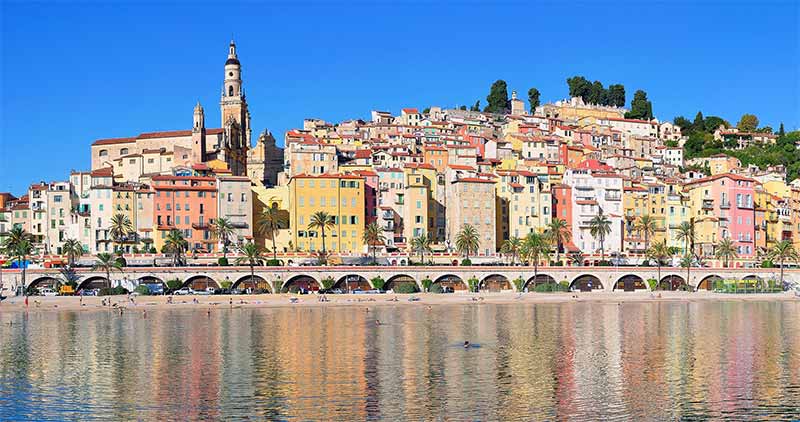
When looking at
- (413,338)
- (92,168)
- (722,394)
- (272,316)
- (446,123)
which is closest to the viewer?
(722,394)

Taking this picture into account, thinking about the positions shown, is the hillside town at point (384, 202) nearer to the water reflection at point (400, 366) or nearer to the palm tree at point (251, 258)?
the palm tree at point (251, 258)

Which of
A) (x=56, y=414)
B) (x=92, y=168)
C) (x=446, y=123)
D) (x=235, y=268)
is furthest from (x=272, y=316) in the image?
(x=446, y=123)

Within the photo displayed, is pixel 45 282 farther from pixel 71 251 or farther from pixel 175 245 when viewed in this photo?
pixel 175 245

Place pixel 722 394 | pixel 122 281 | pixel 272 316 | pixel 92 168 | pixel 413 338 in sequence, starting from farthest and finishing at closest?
pixel 92 168 < pixel 122 281 < pixel 272 316 < pixel 413 338 < pixel 722 394

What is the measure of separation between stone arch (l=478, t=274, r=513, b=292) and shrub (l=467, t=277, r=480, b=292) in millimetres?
1419

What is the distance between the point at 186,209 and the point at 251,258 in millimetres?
18265

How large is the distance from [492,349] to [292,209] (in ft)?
193

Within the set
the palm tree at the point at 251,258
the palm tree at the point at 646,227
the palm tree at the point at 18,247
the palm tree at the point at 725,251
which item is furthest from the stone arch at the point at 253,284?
the palm tree at the point at 725,251

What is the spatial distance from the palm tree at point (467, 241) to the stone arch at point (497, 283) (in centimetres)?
564

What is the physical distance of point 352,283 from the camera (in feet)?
350

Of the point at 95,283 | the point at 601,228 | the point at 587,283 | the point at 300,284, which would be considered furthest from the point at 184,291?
the point at 601,228

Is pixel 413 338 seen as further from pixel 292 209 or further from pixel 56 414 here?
pixel 292 209

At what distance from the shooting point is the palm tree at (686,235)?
12950 cm

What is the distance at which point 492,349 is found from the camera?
62.9 meters
